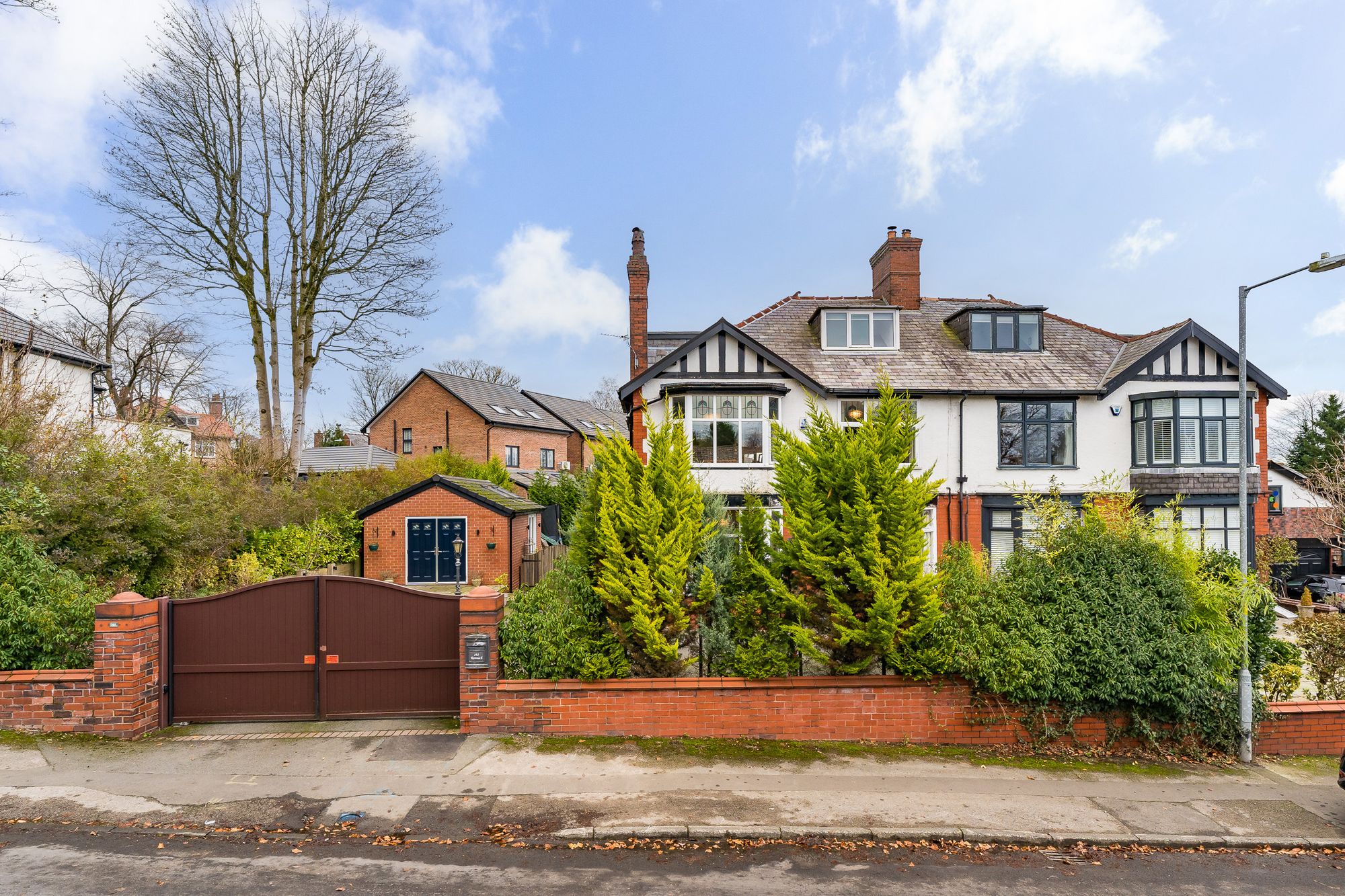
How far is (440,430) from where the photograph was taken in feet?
129

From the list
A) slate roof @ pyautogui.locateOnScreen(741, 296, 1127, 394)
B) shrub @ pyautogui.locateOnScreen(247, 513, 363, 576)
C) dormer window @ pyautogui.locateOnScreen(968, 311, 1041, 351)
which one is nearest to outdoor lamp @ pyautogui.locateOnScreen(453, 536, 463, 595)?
shrub @ pyautogui.locateOnScreen(247, 513, 363, 576)

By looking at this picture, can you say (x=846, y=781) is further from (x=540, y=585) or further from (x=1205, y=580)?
(x=1205, y=580)

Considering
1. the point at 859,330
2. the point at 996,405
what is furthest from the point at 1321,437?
the point at 859,330

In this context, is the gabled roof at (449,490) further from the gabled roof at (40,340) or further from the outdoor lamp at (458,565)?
the gabled roof at (40,340)

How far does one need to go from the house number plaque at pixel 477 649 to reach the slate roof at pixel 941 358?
13.1 m

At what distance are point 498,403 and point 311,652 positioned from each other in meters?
34.0

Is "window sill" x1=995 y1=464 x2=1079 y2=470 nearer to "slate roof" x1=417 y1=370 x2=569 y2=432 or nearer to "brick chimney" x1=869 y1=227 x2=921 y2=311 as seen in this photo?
"brick chimney" x1=869 y1=227 x2=921 y2=311

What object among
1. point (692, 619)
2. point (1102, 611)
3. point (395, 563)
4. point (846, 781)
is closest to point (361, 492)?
point (395, 563)

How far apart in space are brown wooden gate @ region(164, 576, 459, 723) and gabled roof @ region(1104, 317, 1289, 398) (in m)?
19.0

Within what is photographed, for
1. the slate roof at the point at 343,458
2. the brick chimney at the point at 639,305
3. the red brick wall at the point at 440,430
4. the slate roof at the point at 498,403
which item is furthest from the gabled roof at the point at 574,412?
the brick chimney at the point at 639,305

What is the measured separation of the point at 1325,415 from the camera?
131 ft

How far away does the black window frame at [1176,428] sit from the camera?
19.0 m

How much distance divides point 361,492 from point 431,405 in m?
19.1

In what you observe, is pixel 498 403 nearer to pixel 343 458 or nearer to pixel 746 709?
pixel 343 458
